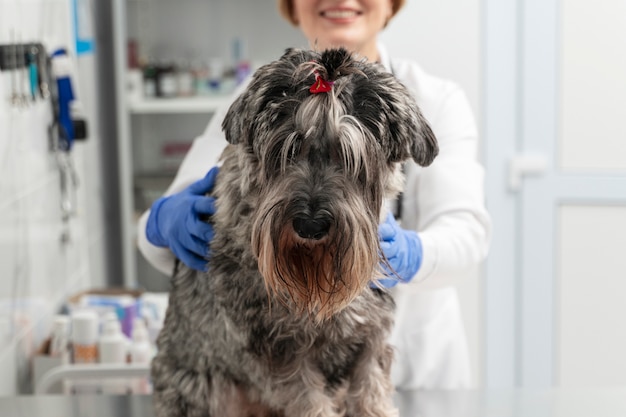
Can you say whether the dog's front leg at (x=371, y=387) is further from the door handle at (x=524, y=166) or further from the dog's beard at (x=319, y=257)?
the door handle at (x=524, y=166)

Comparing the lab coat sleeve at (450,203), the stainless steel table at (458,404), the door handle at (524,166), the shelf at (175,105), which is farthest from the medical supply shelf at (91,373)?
the door handle at (524,166)

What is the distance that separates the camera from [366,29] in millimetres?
1841

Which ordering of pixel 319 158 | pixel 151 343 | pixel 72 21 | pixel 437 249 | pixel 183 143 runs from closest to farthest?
pixel 319 158, pixel 437 249, pixel 151 343, pixel 72 21, pixel 183 143

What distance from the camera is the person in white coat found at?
5.06 feet

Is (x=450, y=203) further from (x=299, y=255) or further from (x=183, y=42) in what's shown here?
(x=183, y=42)

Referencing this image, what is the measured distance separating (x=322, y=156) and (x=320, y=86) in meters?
0.09

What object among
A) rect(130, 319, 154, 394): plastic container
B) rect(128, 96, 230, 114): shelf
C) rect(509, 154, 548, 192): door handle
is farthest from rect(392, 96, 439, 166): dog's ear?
rect(128, 96, 230, 114): shelf

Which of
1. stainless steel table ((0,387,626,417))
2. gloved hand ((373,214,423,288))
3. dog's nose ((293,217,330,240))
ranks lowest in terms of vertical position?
stainless steel table ((0,387,626,417))

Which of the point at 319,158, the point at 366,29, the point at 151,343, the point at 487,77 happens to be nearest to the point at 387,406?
the point at 319,158

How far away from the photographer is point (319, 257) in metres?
1.17

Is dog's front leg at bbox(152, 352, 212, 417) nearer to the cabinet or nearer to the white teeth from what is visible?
the white teeth

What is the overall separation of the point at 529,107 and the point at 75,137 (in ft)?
6.00

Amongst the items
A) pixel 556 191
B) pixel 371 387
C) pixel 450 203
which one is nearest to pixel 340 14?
pixel 450 203

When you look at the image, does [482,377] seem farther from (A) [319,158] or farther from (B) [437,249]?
(A) [319,158]
